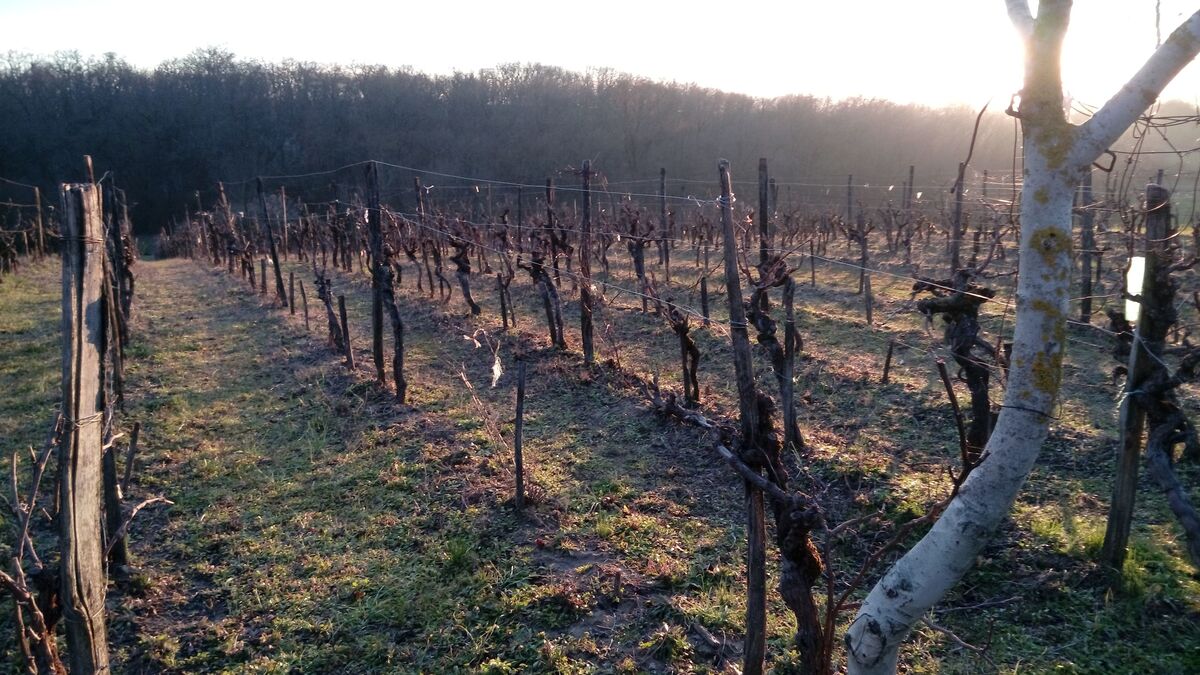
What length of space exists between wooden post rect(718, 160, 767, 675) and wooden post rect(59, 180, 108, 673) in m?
2.42

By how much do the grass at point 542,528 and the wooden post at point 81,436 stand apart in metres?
0.89

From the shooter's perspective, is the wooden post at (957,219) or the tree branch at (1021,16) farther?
the wooden post at (957,219)

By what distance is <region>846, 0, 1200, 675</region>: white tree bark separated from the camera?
1708mm

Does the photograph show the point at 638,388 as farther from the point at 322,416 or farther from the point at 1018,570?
the point at 1018,570

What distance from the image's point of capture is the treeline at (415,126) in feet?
160

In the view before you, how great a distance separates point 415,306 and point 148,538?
8.91 metres

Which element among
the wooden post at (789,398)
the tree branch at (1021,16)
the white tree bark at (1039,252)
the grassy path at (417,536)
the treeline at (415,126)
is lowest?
the grassy path at (417,536)

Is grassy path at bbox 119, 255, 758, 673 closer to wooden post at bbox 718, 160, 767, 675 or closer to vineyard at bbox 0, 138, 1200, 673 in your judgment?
vineyard at bbox 0, 138, 1200, 673

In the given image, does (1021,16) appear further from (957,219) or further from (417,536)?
(957,219)

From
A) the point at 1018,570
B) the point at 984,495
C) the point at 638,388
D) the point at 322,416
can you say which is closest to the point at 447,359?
the point at 322,416

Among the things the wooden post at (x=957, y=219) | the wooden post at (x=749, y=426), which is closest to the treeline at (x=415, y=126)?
the wooden post at (x=957, y=219)

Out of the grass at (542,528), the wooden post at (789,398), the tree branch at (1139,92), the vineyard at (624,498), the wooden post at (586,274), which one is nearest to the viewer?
the tree branch at (1139,92)

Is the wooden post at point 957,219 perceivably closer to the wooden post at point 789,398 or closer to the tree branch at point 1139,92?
the wooden post at point 789,398

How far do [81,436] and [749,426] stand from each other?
8.24ft
